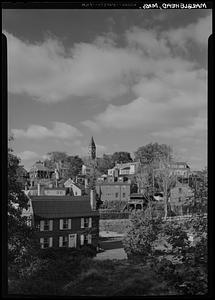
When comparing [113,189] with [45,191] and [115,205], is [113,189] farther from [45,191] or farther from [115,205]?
[45,191]

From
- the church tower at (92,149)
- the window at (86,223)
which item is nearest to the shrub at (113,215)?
the window at (86,223)

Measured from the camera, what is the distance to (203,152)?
64.1 inches

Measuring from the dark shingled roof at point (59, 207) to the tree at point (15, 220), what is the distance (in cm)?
10

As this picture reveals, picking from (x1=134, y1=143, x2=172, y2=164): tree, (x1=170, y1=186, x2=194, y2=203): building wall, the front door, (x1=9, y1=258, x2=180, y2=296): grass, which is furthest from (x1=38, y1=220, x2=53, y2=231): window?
(x1=170, y1=186, x2=194, y2=203): building wall

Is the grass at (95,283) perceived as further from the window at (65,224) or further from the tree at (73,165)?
the tree at (73,165)

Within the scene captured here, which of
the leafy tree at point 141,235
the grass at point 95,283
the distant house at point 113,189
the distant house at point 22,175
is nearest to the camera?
the grass at point 95,283

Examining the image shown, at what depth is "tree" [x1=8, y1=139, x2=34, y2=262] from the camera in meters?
1.73

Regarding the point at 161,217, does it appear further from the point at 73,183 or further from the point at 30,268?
the point at 30,268

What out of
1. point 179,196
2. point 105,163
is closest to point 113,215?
point 105,163

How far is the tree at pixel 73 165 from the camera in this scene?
181cm

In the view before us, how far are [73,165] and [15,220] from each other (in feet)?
1.60

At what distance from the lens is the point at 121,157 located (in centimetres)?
181

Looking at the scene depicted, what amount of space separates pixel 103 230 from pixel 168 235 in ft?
1.37
